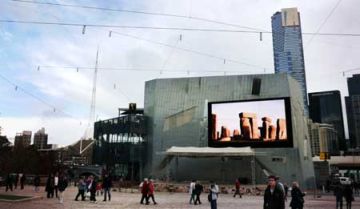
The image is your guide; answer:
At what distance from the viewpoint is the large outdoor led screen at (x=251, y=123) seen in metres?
51.3

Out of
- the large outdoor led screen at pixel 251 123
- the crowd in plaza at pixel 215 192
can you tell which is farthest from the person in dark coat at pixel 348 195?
the large outdoor led screen at pixel 251 123

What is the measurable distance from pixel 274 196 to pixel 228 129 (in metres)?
44.8

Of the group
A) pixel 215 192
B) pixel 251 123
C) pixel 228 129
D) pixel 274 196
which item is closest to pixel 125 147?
pixel 228 129

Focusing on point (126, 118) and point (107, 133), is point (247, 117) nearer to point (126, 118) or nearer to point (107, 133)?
point (126, 118)

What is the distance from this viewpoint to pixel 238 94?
5950cm

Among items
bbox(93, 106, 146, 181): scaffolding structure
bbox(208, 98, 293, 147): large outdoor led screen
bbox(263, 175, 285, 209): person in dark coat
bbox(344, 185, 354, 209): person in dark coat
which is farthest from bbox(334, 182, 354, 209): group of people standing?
bbox(93, 106, 146, 181): scaffolding structure

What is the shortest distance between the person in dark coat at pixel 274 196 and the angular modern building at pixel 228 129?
1506 inches

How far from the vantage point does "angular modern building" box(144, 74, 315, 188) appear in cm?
5184

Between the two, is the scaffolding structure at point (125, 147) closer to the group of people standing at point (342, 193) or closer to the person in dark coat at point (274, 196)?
the group of people standing at point (342, 193)

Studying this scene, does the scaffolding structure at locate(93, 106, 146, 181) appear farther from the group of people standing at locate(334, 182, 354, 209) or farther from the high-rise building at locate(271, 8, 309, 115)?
the group of people standing at locate(334, 182, 354, 209)

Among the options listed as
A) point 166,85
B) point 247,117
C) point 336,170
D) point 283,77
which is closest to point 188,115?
point 166,85

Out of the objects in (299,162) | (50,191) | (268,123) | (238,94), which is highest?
(238,94)

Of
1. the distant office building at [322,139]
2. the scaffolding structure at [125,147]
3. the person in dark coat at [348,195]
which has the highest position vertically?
the distant office building at [322,139]

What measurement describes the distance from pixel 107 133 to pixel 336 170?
237 ft
